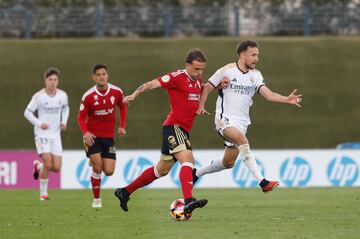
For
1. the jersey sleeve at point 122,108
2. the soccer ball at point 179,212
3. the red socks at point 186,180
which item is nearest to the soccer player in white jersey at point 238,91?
the red socks at point 186,180

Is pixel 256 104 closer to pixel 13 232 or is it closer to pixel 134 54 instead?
pixel 134 54

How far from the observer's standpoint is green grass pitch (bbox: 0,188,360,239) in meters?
10.7

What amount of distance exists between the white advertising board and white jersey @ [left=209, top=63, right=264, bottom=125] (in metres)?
9.50

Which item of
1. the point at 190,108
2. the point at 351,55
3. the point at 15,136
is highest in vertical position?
the point at 190,108

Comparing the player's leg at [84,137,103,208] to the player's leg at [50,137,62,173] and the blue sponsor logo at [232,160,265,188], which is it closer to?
the player's leg at [50,137,62,173]

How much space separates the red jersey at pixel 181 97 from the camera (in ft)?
41.9

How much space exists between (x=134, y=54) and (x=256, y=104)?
4.12 meters

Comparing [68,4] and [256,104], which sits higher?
[68,4]

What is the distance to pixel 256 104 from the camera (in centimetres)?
3072

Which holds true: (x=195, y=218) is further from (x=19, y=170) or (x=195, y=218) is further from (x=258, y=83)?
(x=19, y=170)

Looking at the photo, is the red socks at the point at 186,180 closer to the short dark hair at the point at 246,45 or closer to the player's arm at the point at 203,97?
the player's arm at the point at 203,97

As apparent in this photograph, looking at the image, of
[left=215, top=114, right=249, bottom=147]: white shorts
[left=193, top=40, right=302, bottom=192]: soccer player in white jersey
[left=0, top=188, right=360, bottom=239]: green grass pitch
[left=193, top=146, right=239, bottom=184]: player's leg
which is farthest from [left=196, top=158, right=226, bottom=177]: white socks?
[left=215, top=114, right=249, bottom=147]: white shorts

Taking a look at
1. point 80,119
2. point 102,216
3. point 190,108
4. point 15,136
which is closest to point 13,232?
point 102,216

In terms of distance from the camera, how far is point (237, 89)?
541 inches
